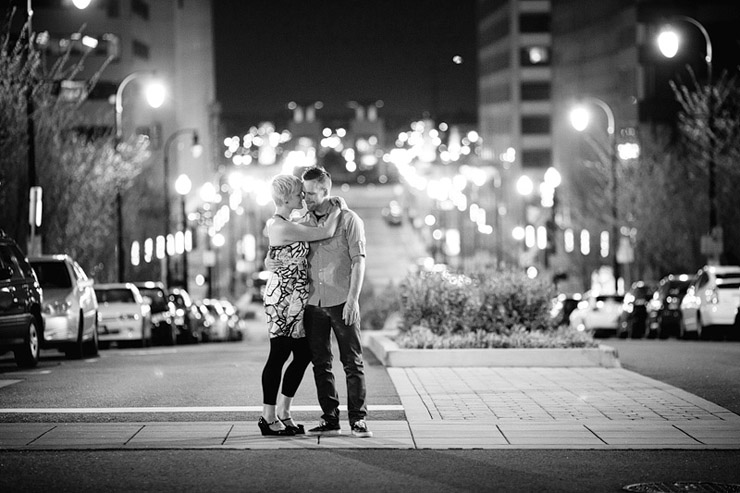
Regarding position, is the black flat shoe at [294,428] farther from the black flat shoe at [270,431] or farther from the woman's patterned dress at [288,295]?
the woman's patterned dress at [288,295]

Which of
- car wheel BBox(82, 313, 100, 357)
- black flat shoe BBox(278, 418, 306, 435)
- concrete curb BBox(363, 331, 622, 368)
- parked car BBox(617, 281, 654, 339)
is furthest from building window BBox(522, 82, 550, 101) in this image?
black flat shoe BBox(278, 418, 306, 435)

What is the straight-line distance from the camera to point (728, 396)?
14.0 metres

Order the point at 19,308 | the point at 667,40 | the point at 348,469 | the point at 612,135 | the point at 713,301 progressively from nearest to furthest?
1. the point at 348,469
2. the point at 19,308
3. the point at 713,301
4. the point at 667,40
5. the point at 612,135

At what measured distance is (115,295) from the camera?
31641 millimetres

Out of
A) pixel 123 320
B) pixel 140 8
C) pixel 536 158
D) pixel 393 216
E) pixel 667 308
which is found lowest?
pixel 667 308

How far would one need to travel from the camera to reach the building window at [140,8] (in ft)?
360

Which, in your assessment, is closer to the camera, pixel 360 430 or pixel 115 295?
pixel 360 430

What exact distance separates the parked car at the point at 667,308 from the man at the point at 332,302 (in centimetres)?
2453

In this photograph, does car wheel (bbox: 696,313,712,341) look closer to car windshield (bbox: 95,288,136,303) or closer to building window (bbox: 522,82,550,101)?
car windshield (bbox: 95,288,136,303)

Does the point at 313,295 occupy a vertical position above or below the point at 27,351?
above

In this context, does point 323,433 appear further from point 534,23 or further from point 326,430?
point 534,23

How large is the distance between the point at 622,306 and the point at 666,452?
31.7 m

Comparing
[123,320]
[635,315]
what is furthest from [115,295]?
[635,315]

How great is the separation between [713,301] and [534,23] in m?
115
